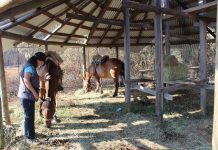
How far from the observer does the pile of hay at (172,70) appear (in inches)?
305

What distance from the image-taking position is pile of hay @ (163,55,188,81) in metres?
7.75

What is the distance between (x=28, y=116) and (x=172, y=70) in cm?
447

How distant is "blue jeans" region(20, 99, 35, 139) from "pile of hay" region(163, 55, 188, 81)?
415 cm

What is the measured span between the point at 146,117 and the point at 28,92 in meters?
3.14

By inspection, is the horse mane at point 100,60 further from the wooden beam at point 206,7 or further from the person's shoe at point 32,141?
the person's shoe at point 32,141

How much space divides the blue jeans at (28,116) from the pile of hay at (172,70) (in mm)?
4151

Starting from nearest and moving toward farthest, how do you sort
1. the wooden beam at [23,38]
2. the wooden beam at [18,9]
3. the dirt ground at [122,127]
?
the wooden beam at [18,9] < the dirt ground at [122,127] < the wooden beam at [23,38]

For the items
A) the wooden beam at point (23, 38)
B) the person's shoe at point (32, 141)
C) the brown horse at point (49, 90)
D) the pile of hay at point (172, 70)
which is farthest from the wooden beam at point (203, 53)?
the wooden beam at point (23, 38)

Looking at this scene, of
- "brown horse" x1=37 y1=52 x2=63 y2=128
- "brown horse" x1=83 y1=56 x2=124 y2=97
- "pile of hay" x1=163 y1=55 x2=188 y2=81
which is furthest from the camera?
"brown horse" x1=83 y1=56 x2=124 y2=97

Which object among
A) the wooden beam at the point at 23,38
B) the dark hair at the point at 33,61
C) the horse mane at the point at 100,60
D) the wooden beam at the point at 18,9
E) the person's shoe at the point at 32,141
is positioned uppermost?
the wooden beam at the point at 23,38

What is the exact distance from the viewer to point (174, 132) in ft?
18.3

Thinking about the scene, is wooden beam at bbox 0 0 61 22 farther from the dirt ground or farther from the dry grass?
the dry grass

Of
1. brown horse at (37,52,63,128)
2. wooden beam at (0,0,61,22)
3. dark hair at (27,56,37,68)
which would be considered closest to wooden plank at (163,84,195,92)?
brown horse at (37,52,63,128)

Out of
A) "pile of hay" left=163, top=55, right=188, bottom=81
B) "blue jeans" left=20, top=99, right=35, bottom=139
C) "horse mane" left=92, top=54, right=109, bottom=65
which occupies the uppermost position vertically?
"horse mane" left=92, top=54, right=109, bottom=65
